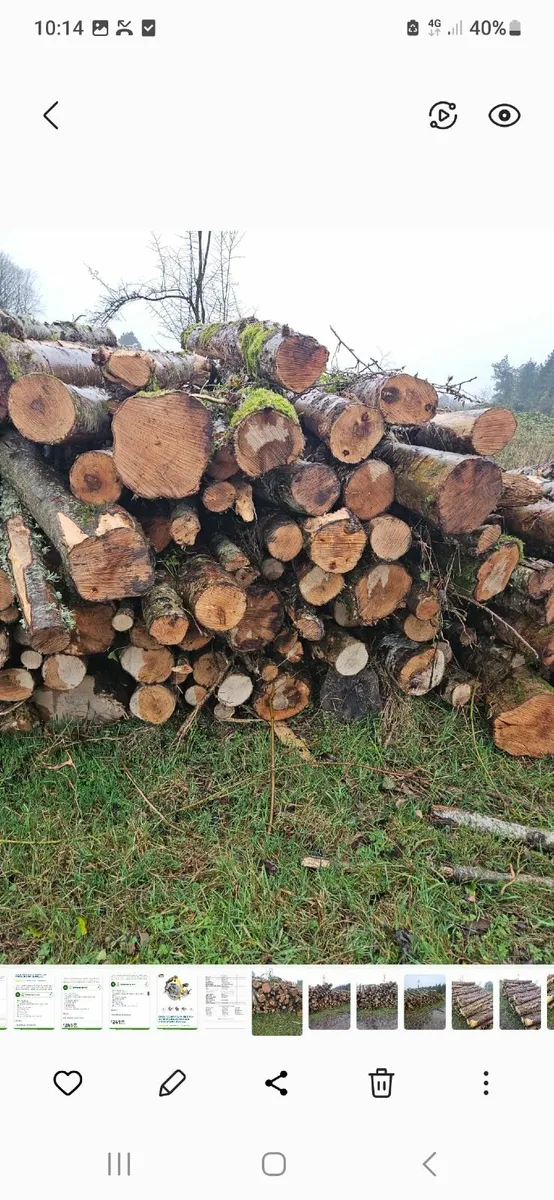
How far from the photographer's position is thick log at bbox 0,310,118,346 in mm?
2619

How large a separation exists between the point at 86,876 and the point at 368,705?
4.67 feet

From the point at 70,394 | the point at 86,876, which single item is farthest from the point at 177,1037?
the point at 70,394

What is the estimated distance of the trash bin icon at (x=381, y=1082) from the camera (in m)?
1.58

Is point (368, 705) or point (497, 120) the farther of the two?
point (368, 705)

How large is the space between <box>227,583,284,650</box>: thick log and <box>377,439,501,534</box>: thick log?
28.4 inches

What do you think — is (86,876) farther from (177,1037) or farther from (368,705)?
(368,705)

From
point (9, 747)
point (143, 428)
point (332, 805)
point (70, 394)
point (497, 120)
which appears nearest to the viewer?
point (497, 120)

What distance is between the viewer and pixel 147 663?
8.15 ft

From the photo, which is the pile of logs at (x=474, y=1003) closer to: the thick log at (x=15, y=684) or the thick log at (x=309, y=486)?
the thick log at (x=309, y=486)

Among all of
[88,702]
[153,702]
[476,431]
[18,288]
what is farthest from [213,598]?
[18,288]

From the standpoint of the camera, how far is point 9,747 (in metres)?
2.54

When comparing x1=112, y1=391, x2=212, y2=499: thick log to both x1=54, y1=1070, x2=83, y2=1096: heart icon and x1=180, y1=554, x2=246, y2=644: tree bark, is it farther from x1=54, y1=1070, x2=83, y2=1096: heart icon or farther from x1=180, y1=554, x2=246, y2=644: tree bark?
x1=54, y1=1070, x2=83, y2=1096: heart icon

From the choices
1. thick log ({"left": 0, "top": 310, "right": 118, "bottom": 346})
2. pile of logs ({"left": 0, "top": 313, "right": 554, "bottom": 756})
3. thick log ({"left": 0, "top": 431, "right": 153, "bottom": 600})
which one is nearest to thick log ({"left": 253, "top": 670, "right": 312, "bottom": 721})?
pile of logs ({"left": 0, "top": 313, "right": 554, "bottom": 756})

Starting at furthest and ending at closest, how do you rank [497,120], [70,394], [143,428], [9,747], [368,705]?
[368,705] < [9,747] < [70,394] < [143,428] < [497,120]
